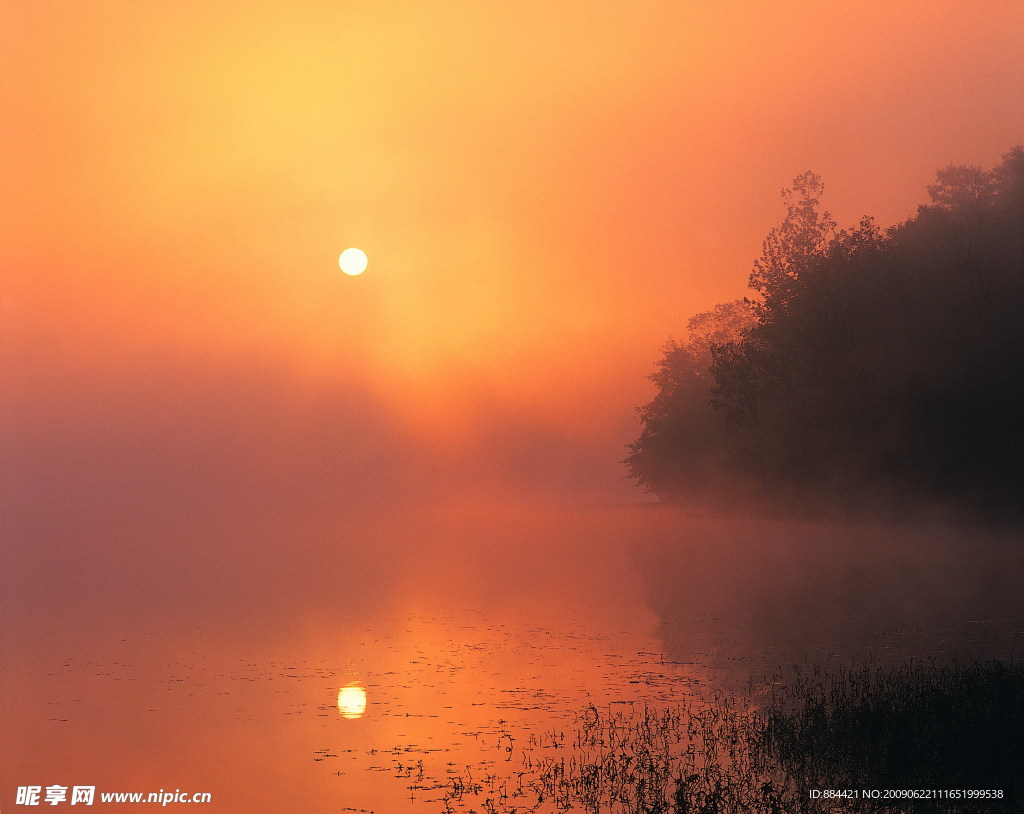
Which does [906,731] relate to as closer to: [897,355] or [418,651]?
[418,651]

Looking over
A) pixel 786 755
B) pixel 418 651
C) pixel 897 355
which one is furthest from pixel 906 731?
pixel 897 355

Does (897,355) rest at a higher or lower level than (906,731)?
higher

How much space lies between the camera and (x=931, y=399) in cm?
5822

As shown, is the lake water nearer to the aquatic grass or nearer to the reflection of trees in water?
the reflection of trees in water

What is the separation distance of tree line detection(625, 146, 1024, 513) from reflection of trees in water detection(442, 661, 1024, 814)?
3882cm

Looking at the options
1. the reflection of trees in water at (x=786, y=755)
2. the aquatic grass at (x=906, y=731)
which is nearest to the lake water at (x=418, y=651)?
the reflection of trees in water at (x=786, y=755)

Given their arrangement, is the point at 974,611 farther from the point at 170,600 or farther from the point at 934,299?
the point at 170,600

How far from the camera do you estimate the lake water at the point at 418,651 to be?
17781 millimetres

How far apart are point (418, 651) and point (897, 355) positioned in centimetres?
4128

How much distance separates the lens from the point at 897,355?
60.4 m

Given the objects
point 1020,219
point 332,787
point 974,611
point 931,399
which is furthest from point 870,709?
point 1020,219

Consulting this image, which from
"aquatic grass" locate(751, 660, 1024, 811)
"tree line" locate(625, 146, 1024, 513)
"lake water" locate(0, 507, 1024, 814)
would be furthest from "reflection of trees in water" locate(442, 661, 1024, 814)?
"tree line" locate(625, 146, 1024, 513)

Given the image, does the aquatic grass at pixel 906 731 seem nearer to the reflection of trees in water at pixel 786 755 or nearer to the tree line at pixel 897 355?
the reflection of trees in water at pixel 786 755

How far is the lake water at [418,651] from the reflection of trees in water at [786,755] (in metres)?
0.41
